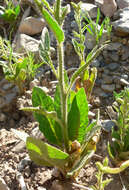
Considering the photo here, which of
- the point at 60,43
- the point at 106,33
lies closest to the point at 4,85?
the point at 106,33

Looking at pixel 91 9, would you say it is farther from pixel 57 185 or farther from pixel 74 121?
pixel 57 185

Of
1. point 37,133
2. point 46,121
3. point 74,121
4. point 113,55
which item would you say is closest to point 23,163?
point 37,133

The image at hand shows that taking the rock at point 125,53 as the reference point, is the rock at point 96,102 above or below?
below

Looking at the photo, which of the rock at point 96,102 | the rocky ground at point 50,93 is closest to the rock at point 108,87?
the rocky ground at point 50,93

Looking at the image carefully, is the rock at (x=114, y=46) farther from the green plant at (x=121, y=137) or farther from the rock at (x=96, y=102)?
the green plant at (x=121, y=137)

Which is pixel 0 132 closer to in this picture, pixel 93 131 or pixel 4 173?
pixel 4 173

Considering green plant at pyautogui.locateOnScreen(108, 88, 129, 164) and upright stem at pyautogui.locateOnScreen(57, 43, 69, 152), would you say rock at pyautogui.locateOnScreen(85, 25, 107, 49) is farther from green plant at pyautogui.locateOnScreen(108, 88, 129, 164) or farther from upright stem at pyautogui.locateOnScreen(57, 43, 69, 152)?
upright stem at pyautogui.locateOnScreen(57, 43, 69, 152)
